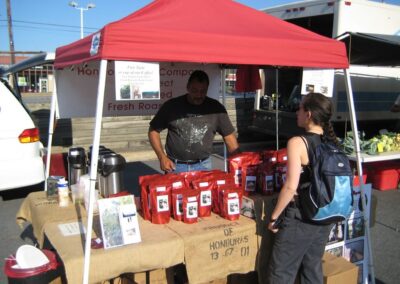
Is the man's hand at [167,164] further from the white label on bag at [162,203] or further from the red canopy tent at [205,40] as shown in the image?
the red canopy tent at [205,40]

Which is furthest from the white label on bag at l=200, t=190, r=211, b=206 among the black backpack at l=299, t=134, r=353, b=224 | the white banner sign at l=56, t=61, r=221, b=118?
the white banner sign at l=56, t=61, r=221, b=118

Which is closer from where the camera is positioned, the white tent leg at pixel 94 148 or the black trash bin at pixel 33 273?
the white tent leg at pixel 94 148

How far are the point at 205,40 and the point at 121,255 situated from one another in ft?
4.69

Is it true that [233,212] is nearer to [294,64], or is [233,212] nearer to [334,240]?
[334,240]

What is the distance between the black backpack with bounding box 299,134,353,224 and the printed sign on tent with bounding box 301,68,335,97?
81 cm

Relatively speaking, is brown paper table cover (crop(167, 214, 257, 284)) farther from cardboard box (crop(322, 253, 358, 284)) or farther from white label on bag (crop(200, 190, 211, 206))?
cardboard box (crop(322, 253, 358, 284))

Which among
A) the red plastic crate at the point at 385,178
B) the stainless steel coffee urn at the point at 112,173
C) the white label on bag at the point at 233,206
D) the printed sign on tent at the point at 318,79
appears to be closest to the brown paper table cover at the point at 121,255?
the white label on bag at the point at 233,206

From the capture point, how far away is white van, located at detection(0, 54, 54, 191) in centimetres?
508

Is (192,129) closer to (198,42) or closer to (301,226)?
(198,42)

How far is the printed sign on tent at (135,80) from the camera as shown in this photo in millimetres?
2258

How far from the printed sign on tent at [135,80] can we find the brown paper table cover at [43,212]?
108 cm

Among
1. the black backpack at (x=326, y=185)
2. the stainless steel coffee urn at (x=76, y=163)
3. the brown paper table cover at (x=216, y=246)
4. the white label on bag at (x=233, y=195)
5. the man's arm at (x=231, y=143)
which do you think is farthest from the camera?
the man's arm at (x=231, y=143)

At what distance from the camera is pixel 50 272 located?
2.38m

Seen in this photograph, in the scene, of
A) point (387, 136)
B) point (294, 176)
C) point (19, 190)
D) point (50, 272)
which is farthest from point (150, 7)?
point (387, 136)
